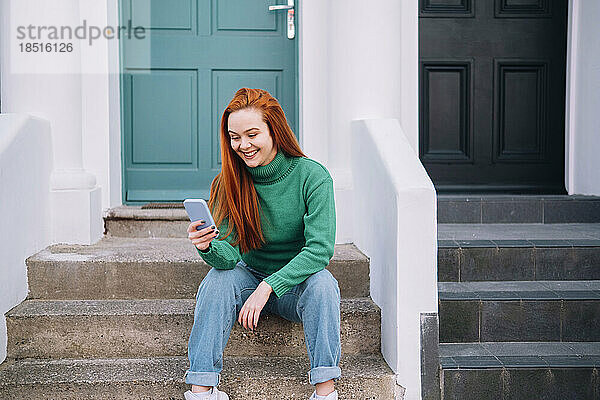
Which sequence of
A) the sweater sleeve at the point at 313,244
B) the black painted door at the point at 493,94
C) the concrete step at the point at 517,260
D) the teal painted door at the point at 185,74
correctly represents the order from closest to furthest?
the sweater sleeve at the point at 313,244 < the concrete step at the point at 517,260 < the teal painted door at the point at 185,74 < the black painted door at the point at 493,94

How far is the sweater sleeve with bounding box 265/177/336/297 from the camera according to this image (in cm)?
225

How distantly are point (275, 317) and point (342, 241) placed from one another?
0.82 m

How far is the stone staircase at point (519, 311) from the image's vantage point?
8.08 feet

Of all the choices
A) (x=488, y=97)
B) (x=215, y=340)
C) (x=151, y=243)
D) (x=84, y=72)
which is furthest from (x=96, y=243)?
(x=488, y=97)

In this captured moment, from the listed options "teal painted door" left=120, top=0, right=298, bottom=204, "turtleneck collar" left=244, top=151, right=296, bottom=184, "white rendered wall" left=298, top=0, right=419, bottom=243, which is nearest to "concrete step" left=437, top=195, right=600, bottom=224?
"white rendered wall" left=298, top=0, right=419, bottom=243

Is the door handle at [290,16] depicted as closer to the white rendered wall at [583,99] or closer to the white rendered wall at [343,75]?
the white rendered wall at [343,75]

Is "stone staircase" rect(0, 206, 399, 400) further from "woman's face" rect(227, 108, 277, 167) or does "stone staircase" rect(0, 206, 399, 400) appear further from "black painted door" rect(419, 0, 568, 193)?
"black painted door" rect(419, 0, 568, 193)

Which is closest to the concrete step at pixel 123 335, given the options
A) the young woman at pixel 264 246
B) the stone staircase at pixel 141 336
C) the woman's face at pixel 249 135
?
the stone staircase at pixel 141 336

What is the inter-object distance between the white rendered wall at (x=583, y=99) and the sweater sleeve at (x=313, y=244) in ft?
7.40

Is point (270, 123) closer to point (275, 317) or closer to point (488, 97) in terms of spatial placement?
point (275, 317)

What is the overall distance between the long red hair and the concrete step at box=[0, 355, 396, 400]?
0.47m

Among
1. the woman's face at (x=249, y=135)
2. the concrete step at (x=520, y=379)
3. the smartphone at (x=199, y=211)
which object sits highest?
the woman's face at (x=249, y=135)

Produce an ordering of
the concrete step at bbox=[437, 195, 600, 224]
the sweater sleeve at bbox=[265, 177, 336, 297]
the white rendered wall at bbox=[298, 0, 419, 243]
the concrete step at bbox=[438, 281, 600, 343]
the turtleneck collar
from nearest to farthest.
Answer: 1. the sweater sleeve at bbox=[265, 177, 336, 297]
2. the turtleneck collar
3. the concrete step at bbox=[438, 281, 600, 343]
4. the white rendered wall at bbox=[298, 0, 419, 243]
5. the concrete step at bbox=[437, 195, 600, 224]

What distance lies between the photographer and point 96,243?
3.28 meters
